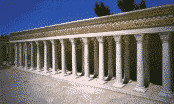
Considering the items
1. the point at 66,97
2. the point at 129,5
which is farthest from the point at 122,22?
the point at 129,5

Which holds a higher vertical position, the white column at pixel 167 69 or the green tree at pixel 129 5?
the green tree at pixel 129 5

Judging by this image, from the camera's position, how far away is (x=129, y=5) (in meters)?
24.1

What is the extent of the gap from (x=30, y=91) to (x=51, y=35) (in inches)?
260

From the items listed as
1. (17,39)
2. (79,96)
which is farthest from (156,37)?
(17,39)

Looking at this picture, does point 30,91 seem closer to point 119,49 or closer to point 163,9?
point 119,49

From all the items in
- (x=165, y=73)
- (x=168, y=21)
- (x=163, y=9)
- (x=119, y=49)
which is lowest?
(x=165, y=73)

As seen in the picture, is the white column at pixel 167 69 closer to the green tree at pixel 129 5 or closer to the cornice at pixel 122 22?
the cornice at pixel 122 22

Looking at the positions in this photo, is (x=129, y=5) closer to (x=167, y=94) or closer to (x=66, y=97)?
(x=167, y=94)

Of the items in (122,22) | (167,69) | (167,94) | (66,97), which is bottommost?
(66,97)

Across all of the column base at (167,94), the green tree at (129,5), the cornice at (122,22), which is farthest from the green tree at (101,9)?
the column base at (167,94)

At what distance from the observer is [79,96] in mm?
8258

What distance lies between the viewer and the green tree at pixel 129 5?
23.2m

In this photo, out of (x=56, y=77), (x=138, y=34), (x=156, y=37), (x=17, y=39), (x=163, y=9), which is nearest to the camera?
(x=163, y=9)

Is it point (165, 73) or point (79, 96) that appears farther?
point (79, 96)
